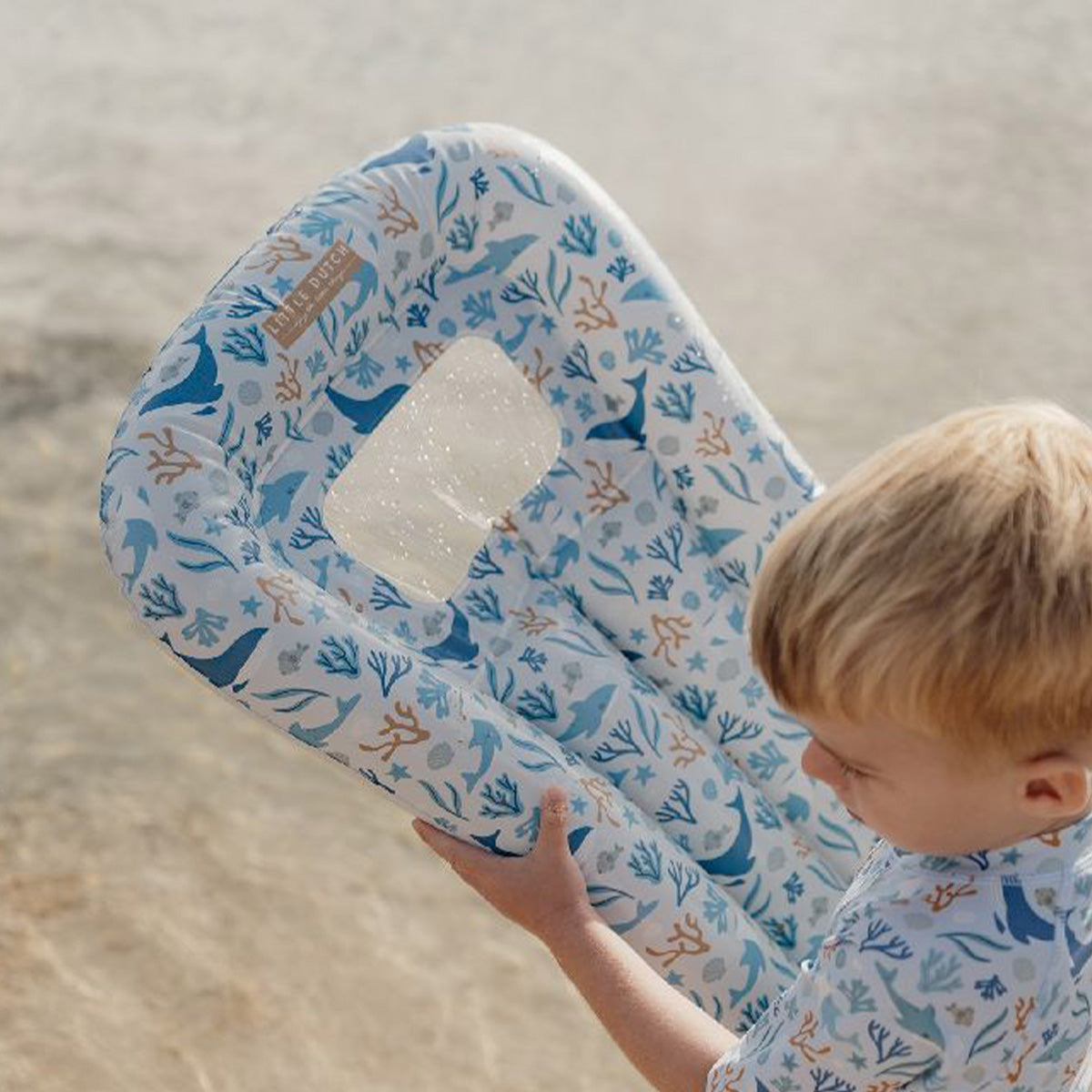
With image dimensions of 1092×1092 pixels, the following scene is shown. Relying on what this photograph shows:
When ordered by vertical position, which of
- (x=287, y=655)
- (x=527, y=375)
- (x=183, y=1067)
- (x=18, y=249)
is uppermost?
(x=527, y=375)

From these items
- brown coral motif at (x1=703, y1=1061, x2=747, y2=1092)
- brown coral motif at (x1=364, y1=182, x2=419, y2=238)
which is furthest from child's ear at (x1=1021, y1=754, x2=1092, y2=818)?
brown coral motif at (x1=364, y1=182, x2=419, y2=238)

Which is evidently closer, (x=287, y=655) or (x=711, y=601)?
(x=287, y=655)

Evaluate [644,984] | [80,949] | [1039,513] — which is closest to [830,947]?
[644,984]

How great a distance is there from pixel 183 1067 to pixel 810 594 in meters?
1.50

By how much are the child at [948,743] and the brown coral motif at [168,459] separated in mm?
457

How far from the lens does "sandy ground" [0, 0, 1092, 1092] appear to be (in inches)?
90.7

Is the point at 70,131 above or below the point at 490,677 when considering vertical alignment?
below

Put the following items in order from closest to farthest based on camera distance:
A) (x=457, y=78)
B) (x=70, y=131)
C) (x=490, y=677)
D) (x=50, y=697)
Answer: (x=490, y=677) → (x=50, y=697) → (x=70, y=131) → (x=457, y=78)

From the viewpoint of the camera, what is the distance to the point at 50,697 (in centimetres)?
274

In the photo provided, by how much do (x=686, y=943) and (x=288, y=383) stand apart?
1.74 feet

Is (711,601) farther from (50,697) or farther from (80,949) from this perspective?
(50,697)

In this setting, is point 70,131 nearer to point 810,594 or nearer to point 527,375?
point 527,375

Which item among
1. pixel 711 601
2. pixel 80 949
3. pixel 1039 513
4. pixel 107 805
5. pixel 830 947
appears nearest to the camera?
pixel 1039 513

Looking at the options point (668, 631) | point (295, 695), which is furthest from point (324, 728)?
point (668, 631)
